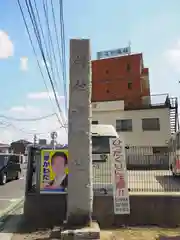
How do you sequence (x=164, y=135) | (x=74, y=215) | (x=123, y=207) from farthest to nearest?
(x=164, y=135)
(x=123, y=207)
(x=74, y=215)

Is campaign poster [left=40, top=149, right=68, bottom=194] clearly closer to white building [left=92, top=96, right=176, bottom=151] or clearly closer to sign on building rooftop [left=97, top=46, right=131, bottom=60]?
white building [left=92, top=96, right=176, bottom=151]

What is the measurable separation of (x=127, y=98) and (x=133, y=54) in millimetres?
7873

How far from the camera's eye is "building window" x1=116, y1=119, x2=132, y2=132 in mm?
31828

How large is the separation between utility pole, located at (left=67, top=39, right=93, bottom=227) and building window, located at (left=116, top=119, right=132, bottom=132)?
84.7ft

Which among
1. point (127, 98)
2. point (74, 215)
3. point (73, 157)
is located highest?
point (127, 98)

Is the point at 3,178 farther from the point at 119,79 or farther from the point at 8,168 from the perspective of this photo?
the point at 119,79

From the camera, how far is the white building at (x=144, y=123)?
3053 cm

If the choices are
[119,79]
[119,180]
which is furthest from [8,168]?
[119,79]

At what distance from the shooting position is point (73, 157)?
6.00m

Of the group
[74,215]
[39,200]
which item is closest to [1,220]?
[39,200]

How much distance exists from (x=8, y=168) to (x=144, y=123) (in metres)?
18.2

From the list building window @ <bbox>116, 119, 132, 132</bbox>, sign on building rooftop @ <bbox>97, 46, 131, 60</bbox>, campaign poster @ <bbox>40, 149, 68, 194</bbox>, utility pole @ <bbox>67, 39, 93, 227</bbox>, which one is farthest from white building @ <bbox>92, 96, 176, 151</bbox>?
utility pole @ <bbox>67, 39, 93, 227</bbox>

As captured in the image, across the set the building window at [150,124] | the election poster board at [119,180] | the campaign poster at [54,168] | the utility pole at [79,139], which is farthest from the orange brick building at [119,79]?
the utility pole at [79,139]

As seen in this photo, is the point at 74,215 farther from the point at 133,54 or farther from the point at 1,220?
the point at 133,54
